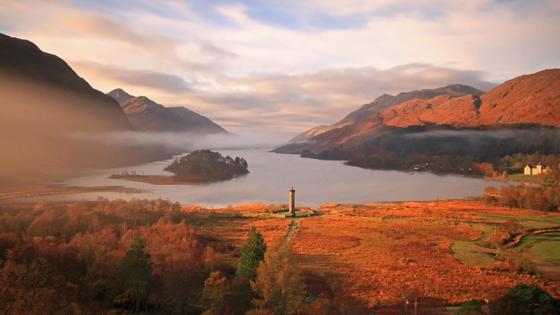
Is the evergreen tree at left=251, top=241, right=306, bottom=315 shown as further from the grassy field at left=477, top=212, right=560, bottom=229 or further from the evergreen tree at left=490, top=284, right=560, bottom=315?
the grassy field at left=477, top=212, right=560, bottom=229

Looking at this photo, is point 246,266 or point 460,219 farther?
point 460,219

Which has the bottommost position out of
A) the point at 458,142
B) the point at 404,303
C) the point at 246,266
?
the point at 404,303

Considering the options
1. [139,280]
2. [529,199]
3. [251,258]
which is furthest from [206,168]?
[139,280]

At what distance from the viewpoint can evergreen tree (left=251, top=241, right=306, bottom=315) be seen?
16.9m

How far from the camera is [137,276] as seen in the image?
18656 mm

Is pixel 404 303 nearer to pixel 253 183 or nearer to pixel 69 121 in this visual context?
pixel 253 183

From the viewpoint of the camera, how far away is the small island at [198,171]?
9856 centimetres

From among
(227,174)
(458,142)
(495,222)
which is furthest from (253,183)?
(458,142)

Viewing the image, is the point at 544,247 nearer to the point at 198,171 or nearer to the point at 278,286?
the point at 278,286

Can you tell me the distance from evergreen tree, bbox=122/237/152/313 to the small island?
258 ft

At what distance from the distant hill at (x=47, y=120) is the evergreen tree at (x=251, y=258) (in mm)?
61762

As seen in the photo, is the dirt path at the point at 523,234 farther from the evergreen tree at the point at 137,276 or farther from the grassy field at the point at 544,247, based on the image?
the evergreen tree at the point at 137,276

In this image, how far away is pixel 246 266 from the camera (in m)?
20.3

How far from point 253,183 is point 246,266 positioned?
8176 centimetres
